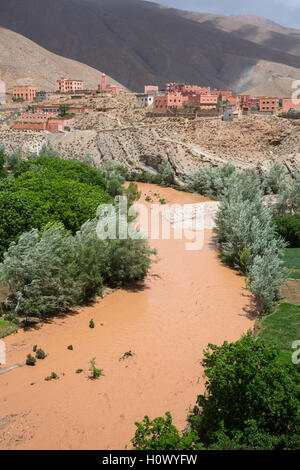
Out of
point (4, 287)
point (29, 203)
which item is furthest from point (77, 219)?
point (4, 287)

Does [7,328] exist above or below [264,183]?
below

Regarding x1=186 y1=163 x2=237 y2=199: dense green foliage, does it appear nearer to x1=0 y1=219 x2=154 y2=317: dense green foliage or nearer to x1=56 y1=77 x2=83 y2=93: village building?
x1=0 y1=219 x2=154 y2=317: dense green foliage

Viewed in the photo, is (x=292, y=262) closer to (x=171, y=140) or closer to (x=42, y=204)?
(x=42, y=204)

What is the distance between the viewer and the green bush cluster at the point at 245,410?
23.6 feet

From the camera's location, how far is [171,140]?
40250 mm

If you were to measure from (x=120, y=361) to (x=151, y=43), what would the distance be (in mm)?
136078

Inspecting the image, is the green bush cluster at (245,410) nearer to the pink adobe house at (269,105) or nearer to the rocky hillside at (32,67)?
the pink adobe house at (269,105)

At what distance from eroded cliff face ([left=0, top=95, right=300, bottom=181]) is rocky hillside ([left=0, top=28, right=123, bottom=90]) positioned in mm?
32730

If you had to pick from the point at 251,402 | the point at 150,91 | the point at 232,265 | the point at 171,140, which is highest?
the point at 150,91

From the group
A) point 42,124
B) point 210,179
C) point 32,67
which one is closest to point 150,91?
point 42,124

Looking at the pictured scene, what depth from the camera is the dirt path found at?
9.04 meters

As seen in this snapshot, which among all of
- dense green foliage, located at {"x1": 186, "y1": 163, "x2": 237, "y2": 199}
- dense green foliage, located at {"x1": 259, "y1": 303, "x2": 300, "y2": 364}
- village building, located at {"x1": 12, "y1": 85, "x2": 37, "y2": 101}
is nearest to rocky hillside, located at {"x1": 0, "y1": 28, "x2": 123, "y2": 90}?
village building, located at {"x1": 12, "y1": 85, "x2": 37, "y2": 101}

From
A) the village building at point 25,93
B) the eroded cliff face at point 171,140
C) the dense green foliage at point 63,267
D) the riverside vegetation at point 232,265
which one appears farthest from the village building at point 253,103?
the dense green foliage at point 63,267

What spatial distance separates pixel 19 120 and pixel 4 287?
36.5m
